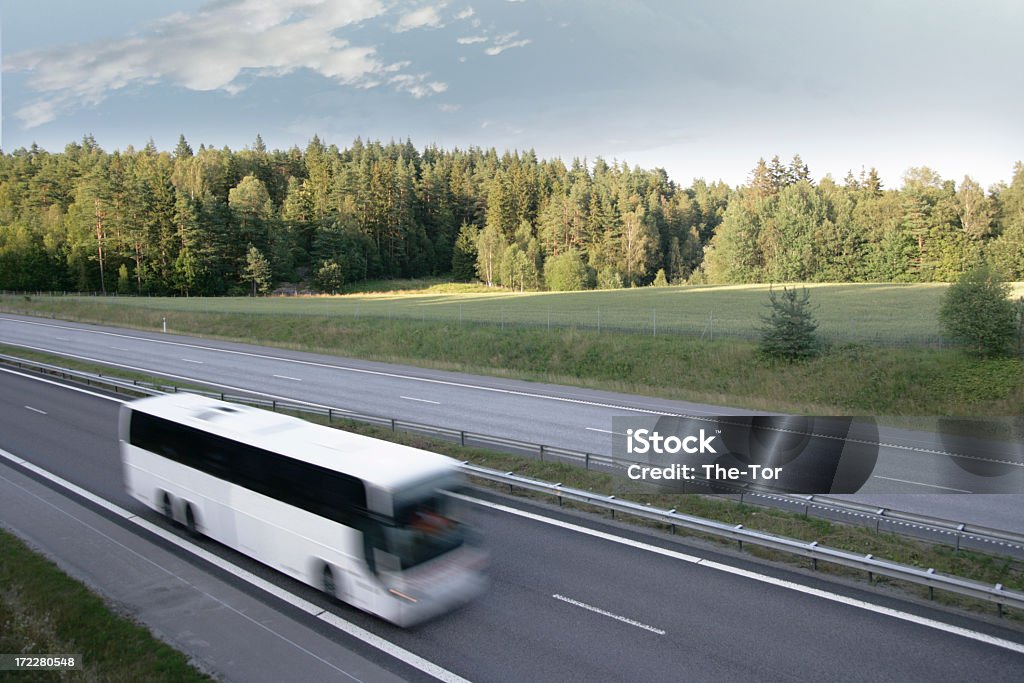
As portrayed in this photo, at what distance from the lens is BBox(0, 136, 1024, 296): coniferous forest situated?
274 ft

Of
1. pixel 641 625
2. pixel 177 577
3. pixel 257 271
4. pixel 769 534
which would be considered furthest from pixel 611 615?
pixel 257 271

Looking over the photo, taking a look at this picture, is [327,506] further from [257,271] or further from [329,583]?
[257,271]

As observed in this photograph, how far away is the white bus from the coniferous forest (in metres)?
82.6

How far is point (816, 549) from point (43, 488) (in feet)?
54.3

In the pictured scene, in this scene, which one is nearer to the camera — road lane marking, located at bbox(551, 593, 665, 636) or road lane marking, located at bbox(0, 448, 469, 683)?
road lane marking, located at bbox(0, 448, 469, 683)

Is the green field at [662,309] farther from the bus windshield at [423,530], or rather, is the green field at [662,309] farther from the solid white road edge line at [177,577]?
the solid white road edge line at [177,577]

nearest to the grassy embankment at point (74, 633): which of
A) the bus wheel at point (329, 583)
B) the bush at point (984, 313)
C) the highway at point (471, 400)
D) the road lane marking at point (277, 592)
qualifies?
the road lane marking at point (277, 592)

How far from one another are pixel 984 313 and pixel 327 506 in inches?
1217

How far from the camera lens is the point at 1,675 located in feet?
25.6

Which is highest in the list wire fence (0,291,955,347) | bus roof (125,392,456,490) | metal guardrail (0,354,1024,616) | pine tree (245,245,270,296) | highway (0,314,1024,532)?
pine tree (245,245,270,296)

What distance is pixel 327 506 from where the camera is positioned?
32.8ft

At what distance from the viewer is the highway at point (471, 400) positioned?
1655cm

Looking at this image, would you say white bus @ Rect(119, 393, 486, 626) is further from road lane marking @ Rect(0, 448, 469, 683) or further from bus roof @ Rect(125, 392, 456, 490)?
road lane marking @ Rect(0, 448, 469, 683)

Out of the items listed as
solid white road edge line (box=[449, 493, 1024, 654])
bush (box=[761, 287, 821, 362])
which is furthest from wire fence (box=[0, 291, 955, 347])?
solid white road edge line (box=[449, 493, 1024, 654])
